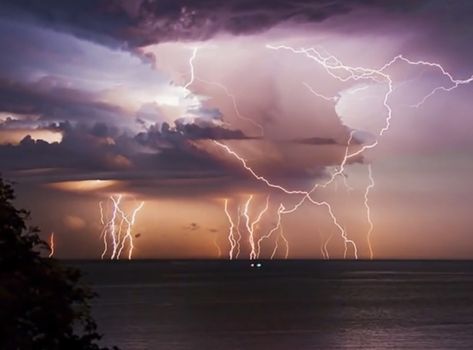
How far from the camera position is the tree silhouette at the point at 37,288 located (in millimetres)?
12172

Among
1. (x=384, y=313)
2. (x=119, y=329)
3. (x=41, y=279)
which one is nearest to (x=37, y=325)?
(x=41, y=279)

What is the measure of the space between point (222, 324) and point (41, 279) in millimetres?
75398

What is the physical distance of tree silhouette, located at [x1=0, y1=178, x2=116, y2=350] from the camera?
1217cm

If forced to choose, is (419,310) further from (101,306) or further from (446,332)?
(101,306)

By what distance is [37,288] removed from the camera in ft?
40.8

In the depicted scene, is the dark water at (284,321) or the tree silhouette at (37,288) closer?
the tree silhouette at (37,288)

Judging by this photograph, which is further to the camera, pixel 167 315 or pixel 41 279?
pixel 167 315

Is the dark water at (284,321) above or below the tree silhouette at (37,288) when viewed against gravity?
below

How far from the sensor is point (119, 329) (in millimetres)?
81375

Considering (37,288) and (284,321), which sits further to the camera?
(284,321)

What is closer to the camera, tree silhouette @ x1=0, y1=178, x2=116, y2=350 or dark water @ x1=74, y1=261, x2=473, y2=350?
tree silhouette @ x1=0, y1=178, x2=116, y2=350

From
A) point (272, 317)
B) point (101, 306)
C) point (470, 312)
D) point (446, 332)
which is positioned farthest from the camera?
point (101, 306)

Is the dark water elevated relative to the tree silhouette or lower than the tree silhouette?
lower

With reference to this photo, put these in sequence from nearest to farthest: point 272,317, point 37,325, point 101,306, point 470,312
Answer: point 37,325 < point 272,317 < point 470,312 < point 101,306
